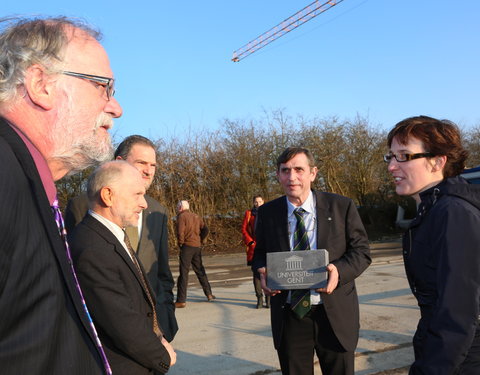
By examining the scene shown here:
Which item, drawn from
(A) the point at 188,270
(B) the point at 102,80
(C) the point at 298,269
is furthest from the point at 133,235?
(A) the point at 188,270

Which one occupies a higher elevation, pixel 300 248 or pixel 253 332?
pixel 300 248

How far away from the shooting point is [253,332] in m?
6.32

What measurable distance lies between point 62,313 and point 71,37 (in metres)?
0.93

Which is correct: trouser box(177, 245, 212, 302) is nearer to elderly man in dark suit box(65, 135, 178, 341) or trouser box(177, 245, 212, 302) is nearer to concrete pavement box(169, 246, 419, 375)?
concrete pavement box(169, 246, 419, 375)

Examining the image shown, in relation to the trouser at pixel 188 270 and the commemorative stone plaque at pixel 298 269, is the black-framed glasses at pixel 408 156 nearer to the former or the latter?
the commemorative stone plaque at pixel 298 269

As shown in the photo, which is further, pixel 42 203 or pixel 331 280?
pixel 331 280

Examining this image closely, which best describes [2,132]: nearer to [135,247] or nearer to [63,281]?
[63,281]

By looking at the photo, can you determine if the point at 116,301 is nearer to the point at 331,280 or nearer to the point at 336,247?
the point at 331,280

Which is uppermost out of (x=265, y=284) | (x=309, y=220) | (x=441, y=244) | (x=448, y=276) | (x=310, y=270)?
(x=309, y=220)

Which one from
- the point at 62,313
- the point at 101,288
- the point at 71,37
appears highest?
the point at 71,37

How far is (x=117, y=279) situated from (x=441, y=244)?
1.69 m

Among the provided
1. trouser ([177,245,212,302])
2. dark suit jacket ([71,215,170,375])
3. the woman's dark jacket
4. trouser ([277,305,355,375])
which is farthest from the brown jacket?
the woman's dark jacket

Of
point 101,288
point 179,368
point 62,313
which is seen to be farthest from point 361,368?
point 62,313

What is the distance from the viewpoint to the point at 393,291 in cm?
891
